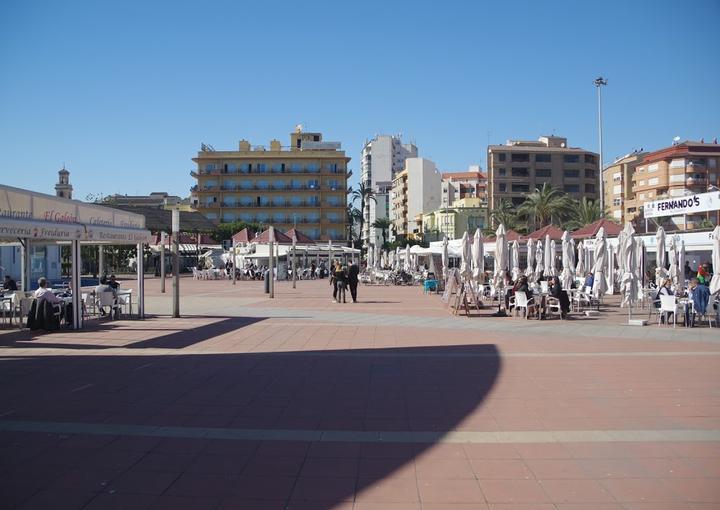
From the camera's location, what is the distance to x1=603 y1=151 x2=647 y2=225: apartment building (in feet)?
283

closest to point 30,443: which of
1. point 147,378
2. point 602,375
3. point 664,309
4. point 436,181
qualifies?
point 147,378

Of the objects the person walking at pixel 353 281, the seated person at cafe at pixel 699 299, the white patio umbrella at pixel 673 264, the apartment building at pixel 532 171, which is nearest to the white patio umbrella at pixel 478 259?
the person walking at pixel 353 281

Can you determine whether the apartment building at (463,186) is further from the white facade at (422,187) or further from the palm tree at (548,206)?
the palm tree at (548,206)

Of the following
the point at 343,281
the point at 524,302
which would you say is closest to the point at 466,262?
the point at 524,302

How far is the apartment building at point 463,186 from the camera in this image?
4567 inches

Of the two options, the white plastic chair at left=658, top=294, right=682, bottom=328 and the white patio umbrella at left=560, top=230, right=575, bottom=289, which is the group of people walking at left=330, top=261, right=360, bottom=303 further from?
the white plastic chair at left=658, top=294, right=682, bottom=328

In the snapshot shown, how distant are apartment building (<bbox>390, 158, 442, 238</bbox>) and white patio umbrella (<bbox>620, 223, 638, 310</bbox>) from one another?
93.9m

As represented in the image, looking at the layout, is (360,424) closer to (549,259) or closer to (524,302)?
(524,302)

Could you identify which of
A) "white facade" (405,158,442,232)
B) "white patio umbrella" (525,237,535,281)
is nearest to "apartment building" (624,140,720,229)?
"white facade" (405,158,442,232)

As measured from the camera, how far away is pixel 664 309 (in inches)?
627

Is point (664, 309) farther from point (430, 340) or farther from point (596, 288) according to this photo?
point (430, 340)

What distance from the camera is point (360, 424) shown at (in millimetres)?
6871

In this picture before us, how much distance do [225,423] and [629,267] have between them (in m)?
14.1

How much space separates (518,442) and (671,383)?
3.86 metres
